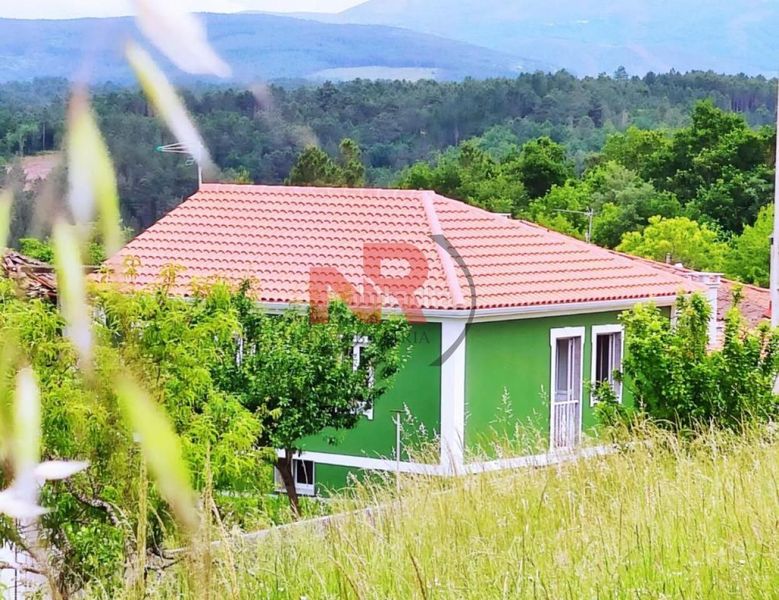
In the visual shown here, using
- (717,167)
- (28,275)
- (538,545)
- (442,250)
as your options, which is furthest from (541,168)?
(28,275)

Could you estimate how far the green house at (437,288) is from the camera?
1298 cm

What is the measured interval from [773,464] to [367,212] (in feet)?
41.0

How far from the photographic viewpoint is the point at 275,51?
0.59 metres

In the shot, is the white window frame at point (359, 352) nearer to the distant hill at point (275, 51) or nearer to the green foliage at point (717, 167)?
the distant hill at point (275, 51)

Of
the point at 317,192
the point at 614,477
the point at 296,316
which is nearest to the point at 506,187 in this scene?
the point at 317,192

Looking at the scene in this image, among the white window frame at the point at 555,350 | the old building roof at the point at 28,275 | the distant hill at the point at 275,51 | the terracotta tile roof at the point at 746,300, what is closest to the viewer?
the distant hill at the point at 275,51

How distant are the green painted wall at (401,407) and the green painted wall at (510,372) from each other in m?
0.41

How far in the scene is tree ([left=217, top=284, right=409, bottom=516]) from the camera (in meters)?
10.7

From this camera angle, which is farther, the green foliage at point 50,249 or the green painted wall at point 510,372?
the green painted wall at point 510,372

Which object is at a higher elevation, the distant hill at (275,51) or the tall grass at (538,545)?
the distant hill at (275,51)

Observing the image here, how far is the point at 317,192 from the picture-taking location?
51.2 ft

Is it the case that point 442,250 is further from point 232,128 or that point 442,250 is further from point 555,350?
point 232,128

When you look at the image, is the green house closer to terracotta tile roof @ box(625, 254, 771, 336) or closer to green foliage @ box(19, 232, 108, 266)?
terracotta tile roof @ box(625, 254, 771, 336)

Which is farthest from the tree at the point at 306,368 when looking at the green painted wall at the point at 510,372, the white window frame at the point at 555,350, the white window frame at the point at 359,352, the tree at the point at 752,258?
the tree at the point at 752,258
